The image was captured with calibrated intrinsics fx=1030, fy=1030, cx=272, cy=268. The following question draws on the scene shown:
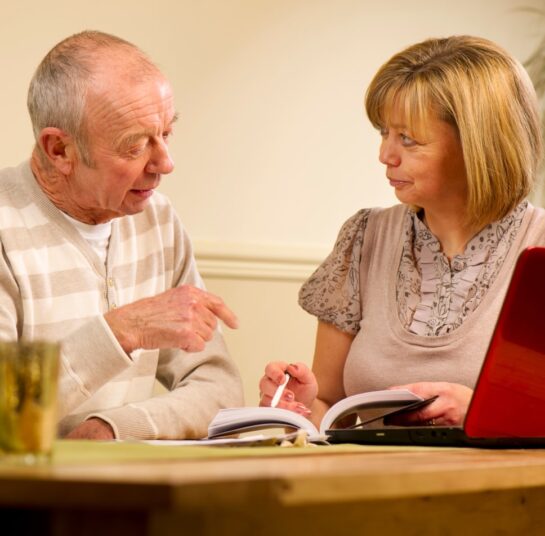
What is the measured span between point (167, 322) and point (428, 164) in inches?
27.8

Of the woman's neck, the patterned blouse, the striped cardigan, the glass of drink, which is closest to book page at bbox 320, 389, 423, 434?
the striped cardigan

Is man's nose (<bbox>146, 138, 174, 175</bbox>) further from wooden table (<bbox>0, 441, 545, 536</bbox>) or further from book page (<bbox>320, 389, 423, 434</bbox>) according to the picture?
wooden table (<bbox>0, 441, 545, 536</bbox>)

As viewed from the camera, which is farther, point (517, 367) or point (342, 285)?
point (342, 285)

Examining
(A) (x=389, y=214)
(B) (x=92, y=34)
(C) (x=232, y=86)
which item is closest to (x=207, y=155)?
(C) (x=232, y=86)

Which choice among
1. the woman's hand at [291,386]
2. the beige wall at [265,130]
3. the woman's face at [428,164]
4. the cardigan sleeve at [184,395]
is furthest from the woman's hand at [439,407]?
the beige wall at [265,130]

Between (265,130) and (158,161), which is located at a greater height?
(158,161)

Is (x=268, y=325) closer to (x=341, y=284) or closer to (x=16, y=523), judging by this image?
(x=341, y=284)

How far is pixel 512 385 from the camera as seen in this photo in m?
1.29

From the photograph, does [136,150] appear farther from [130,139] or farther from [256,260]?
[256,260]

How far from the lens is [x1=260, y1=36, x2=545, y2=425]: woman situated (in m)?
2.00

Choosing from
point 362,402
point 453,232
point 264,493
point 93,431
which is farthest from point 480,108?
point 264,493

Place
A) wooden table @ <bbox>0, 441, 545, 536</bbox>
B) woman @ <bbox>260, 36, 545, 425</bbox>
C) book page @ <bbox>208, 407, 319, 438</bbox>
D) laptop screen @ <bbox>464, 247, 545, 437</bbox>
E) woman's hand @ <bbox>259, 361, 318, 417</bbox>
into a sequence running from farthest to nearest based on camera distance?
woman @ <bbox>260, 36, 545, 425</bbox> < woman's hand @ <bbox>259, 361, 318, 417</bbox> < book page @ <bbox>208, 407, 319, 438</bbox> < laptop screen @ <bbox>464, 247, 545, 437</bbox> < wooden table @ <bbox>0, 441, 545, 536</bbox>

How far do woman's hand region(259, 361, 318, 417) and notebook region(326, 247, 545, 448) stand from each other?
0.38 metres

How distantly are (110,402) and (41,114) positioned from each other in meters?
0.54
